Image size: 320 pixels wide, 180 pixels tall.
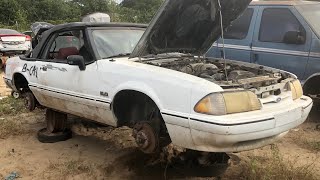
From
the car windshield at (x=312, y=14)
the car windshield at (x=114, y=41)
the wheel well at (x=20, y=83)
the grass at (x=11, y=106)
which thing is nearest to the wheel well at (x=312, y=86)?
the car windshield at (x=312, y=14)

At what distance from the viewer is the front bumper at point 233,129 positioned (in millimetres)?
3277

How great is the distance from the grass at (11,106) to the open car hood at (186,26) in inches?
157

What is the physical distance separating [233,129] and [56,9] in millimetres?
41282

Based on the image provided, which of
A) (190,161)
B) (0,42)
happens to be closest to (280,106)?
(190,161)

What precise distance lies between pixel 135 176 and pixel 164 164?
44 cm

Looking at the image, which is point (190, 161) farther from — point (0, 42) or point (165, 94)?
point (0, 42)

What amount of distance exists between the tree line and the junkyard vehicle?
29702 mm

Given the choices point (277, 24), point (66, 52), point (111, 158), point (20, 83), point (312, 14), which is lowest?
point (111, 158)

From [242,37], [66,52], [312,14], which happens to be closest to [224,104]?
[66,52]

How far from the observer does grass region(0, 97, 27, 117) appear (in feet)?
24.7

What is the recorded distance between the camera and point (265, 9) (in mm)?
6824

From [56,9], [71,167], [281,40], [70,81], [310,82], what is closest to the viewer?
[71,167]

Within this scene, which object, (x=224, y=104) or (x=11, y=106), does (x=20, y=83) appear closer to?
(x=11, y=106)

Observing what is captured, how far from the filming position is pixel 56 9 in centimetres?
4194
